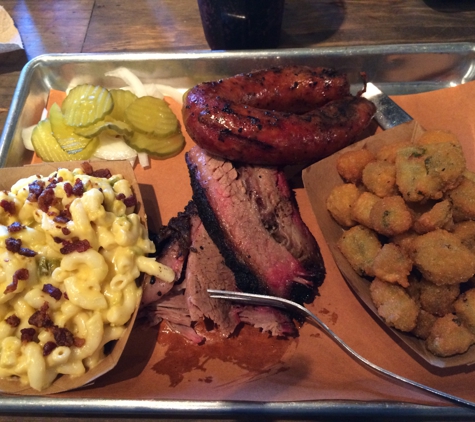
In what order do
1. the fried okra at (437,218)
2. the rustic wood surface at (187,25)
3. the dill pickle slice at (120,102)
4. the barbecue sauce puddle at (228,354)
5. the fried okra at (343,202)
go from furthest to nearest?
1. the rustic wood surface at (187,25)
2. the dill pickle slice at (120,102)
3. the fried okra at (343,202)
4. the barbecue sauce puddle at (228,354)
5. the fried okra at (437,218)

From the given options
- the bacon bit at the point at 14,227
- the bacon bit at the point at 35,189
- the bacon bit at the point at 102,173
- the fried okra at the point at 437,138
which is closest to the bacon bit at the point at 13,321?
the bacon bit at the point at 14,227

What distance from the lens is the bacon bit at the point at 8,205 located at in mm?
1515

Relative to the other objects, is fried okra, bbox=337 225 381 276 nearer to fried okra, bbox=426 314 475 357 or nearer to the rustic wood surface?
fried okra, bbox=426 314 475 357

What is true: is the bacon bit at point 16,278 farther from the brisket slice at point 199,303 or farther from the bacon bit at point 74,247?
the brisket slice at point 199,303

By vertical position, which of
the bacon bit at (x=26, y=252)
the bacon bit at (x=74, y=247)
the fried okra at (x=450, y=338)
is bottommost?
the fried okra at (x=450, y=338)

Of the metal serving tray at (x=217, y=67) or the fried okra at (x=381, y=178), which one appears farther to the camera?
the metal serving tray at (x=217, y=67)

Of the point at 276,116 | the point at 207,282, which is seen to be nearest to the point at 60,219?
the point at 207,282

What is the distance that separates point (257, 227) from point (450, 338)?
33.1 inches

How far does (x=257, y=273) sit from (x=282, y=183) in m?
0.46

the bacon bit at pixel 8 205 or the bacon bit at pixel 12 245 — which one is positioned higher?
the bacon bit at pixel 8 205

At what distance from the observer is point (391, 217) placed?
149 cm

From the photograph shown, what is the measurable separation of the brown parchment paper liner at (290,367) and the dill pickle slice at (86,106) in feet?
3.60

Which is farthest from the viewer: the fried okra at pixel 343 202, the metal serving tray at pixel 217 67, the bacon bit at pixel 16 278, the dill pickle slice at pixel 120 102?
the metal serving tray at pixel 217 67

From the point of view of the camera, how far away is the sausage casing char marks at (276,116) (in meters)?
1.68
